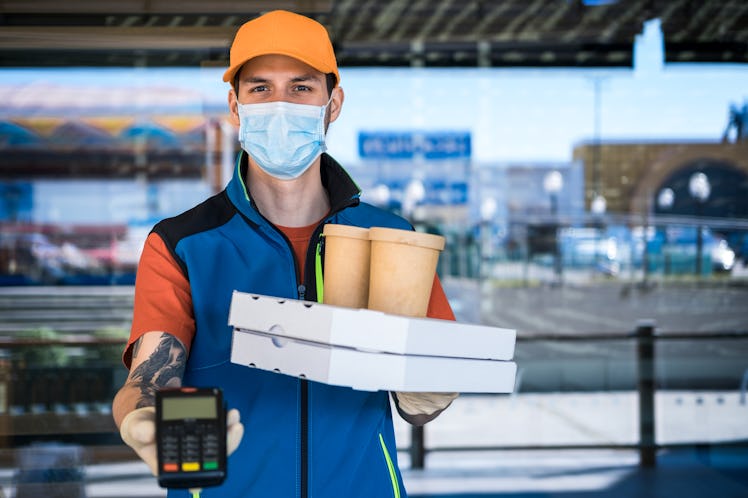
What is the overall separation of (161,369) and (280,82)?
1.76 feet

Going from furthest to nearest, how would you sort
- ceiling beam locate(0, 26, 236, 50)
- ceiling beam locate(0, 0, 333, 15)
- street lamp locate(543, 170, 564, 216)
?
street lamp locate(543, 170, 564, 216) → ceiling beam locate(0, 26, 236, 50) → ceiling beam locate(0, 0, 333, 15)

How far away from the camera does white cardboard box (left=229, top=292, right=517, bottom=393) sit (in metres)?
1.12

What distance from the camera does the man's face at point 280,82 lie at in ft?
4.84

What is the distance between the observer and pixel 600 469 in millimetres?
5887

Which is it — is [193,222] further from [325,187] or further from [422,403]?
[422,403]

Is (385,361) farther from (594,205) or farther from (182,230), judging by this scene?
(594,205)

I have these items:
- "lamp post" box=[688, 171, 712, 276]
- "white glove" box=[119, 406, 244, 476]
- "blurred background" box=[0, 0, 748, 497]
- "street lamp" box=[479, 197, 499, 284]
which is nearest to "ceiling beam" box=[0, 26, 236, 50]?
"blurred background" box=[0, 0, 748, 497]

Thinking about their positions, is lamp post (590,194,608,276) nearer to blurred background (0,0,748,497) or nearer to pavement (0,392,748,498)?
blurred background (0,0,748,497)

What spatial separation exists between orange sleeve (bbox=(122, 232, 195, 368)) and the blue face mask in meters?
0.24

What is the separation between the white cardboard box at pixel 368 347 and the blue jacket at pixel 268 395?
0.52 ft

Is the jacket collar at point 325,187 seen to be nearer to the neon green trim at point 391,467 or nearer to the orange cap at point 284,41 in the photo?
the orange cap at point 284,41

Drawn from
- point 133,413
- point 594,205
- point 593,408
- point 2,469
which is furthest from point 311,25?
point 594,205

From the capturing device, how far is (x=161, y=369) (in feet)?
4.33

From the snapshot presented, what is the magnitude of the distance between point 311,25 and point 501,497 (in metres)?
4.30
